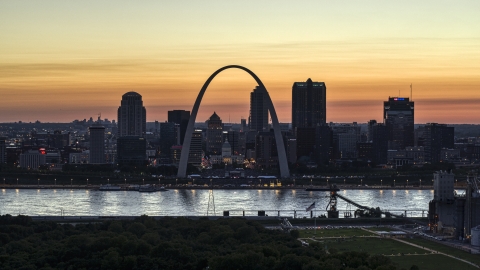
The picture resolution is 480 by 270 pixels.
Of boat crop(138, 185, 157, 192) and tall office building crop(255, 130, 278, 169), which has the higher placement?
tall office building crop(255, 130, 278, 169)

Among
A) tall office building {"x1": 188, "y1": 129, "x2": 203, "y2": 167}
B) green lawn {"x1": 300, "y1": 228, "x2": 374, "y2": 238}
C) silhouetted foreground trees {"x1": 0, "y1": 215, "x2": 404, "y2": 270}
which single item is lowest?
green lawn {"x1": 300, "y1": 228, "x2": 374, "y2": 238}

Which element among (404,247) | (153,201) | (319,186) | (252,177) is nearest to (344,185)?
(319,186)

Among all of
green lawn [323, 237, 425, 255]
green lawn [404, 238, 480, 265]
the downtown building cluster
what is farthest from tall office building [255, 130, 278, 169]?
green lawn [323, 237, 425, 255]

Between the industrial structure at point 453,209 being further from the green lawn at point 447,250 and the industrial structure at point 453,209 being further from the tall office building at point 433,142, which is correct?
the tall office building at point 433,142

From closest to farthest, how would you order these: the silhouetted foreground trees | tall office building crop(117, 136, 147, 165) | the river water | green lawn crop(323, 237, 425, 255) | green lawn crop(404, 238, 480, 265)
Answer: the silhouetted foreground trees < green lawn crop(404, 238, 480, 265) < green lawn crop(323, 237, 425, 255) < the river water < tall office building crop(117, 136, 147, 165)

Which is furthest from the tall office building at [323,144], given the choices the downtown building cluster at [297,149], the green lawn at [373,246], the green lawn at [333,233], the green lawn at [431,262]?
the green lawn at [431,262]

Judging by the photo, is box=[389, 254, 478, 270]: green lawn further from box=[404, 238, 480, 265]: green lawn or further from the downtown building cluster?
the downtown building cluster
